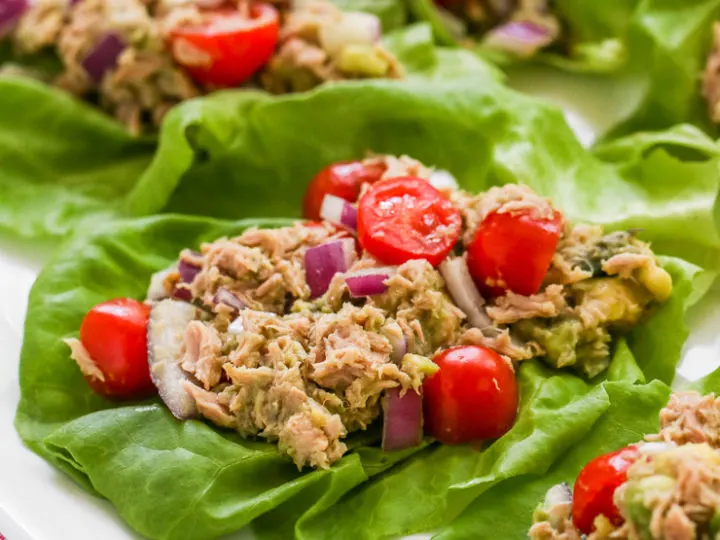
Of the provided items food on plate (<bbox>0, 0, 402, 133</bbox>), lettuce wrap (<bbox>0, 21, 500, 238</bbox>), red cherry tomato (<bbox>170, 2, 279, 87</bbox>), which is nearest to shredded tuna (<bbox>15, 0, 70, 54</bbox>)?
food on plate (<bbox>0, 0, 402, 133</bbox>)

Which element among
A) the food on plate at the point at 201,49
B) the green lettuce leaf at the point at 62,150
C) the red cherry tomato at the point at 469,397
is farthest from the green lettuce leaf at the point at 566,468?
the green lettuce leaf at the point at 62,150

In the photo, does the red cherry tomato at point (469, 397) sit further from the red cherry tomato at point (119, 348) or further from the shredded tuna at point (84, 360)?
the shredded tuna at point (84, 360)

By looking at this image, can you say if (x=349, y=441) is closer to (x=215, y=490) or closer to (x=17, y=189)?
(x=215, y=490)

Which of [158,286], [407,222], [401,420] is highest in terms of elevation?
[407,222]

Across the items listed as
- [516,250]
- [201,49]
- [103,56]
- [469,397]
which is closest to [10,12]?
[103,56]

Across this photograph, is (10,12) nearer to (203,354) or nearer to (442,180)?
Answer: (442,180)

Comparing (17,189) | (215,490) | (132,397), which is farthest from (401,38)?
(215,490)

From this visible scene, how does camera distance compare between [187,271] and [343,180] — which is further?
[343,180]
